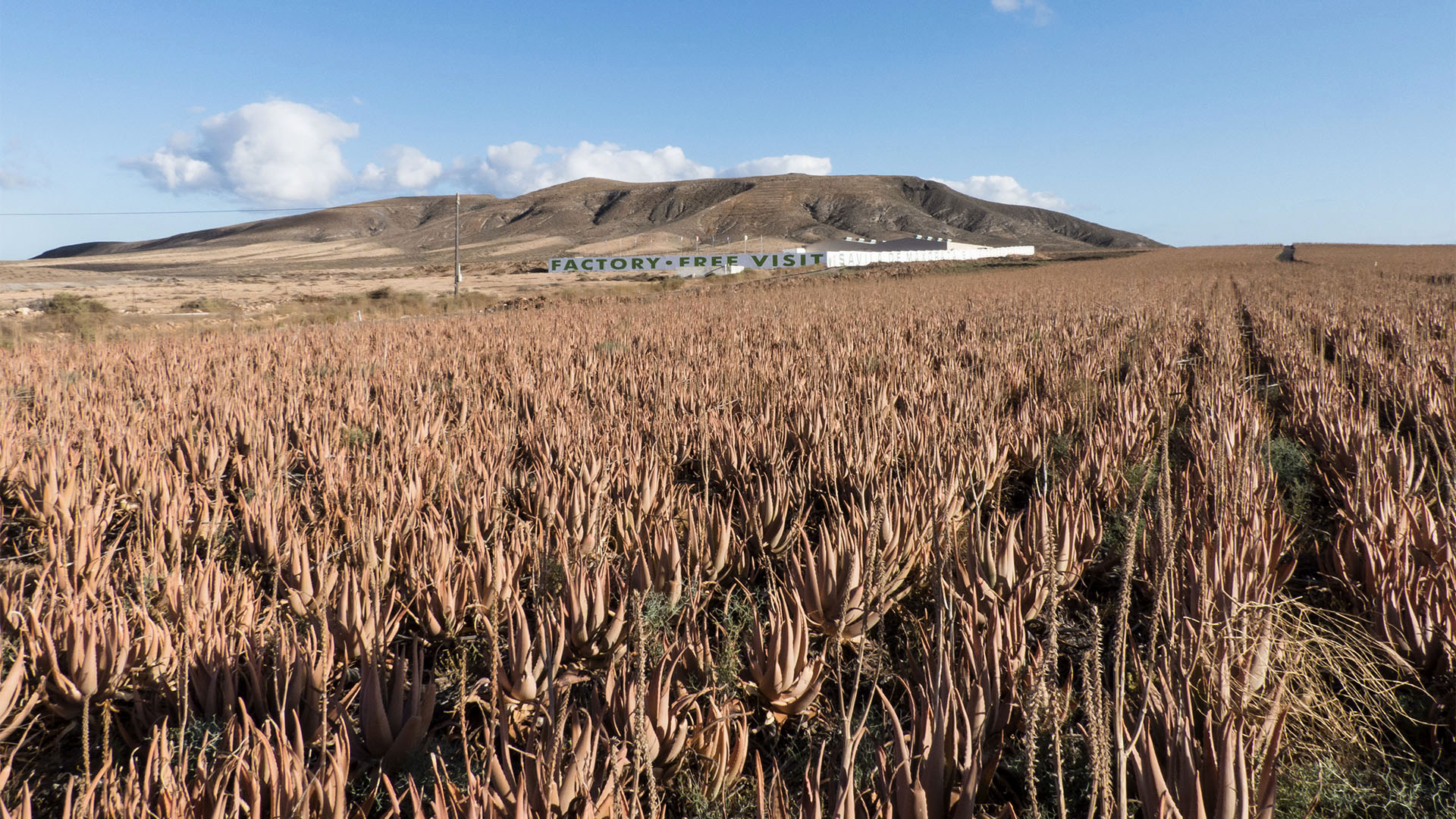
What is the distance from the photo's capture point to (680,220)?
415 feet

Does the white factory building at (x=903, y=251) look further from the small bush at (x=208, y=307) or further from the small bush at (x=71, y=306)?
the small bush at (x=71, y=306)

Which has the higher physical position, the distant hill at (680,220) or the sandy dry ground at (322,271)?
the distant hill at (680,220)

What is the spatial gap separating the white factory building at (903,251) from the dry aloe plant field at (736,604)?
195ft

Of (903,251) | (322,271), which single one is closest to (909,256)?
(903,251)

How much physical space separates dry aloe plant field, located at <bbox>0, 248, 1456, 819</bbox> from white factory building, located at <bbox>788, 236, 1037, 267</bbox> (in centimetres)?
5940

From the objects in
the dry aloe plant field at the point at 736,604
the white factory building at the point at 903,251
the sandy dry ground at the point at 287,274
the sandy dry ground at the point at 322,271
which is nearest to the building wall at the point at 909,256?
the white factory building at the point at 903,251

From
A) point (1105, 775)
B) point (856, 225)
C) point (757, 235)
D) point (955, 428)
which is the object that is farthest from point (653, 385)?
point (856, 225)

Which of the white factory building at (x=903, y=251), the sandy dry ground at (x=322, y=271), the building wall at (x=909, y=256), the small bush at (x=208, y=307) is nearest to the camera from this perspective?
the small bush at (x=208, y=307)

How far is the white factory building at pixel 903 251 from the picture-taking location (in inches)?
2650

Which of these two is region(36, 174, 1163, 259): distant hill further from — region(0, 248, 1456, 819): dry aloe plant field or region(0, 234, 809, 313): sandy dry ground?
region(0, 248, 1456, 819): dry aloe plant field

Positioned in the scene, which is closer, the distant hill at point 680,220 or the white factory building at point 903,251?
the white factory building at point 903,251

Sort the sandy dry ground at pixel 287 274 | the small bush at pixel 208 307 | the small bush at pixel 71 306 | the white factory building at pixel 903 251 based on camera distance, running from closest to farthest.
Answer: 1. the small bush at pixel 71 306
2. the small bush at pixel 208 307
3. the sandy dry ground at pixel 287 274
4. the white factory building at pixel 903 251

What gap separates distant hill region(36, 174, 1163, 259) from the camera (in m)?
117

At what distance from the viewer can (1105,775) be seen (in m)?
1.29
